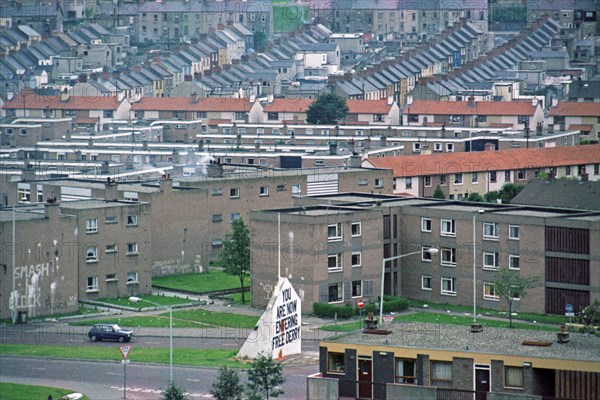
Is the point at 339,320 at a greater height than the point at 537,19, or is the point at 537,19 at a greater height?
the point at 537,19

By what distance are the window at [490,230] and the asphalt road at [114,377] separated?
1281 centimetres

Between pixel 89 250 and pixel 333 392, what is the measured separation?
88.8ft

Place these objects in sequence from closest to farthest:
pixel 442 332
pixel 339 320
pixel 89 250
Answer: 1. pixel 442 332
2. pixel 339 320
3. pixel 89 250

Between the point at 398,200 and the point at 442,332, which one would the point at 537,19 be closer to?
the point at 398,200

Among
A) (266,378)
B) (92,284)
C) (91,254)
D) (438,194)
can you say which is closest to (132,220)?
(91,254)

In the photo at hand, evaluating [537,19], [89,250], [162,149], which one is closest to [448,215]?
[89,250]

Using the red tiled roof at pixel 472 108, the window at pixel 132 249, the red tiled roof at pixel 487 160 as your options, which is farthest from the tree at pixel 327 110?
the window at pixel 132 249

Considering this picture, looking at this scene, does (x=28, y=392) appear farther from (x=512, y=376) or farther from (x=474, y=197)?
(x=474, y=197)

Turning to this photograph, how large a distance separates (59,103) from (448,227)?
223 feet

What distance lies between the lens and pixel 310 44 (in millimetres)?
177750

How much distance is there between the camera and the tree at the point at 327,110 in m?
121

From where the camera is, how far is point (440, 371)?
120ft

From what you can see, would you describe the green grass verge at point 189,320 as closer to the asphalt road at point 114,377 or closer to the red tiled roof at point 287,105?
the asphalt road at point 114,377

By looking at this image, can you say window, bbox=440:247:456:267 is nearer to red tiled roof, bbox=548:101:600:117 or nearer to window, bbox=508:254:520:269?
window, bbox=508:254:520:269
